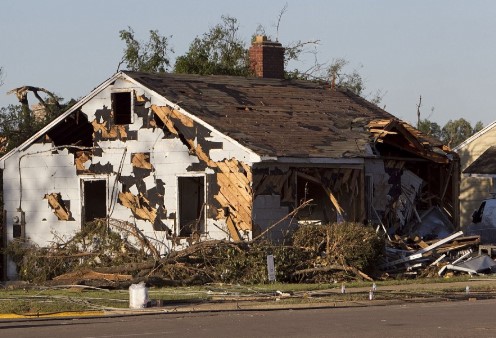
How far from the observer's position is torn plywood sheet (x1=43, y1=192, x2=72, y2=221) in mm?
30359

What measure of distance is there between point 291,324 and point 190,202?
13477mm

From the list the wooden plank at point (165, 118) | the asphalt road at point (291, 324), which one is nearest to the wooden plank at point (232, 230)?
the wooden plank at point (165, 118)

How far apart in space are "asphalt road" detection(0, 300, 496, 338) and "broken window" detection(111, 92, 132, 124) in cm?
1127

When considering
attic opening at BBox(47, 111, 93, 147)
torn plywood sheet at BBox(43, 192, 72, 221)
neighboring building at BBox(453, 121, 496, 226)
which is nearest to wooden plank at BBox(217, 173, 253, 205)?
attic opening at BBox(47, 111, 93, 147)

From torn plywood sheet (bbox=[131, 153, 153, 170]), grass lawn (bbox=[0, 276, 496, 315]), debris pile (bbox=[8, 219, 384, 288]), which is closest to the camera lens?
grass lawn (bbox=[0, 276, 496, 315])

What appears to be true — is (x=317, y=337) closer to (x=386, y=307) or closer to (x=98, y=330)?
(x=98, y=330)

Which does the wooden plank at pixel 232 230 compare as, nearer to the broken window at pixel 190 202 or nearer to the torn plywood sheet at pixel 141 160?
the broken window at pixel 190 202

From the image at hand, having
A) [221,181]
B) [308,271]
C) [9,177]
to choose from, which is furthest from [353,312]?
[9,177]

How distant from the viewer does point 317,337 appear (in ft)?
49.5

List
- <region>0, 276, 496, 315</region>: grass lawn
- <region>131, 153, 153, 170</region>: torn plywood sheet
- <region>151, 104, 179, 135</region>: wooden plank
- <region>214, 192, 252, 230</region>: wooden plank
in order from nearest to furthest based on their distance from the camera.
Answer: <region>0, 276, 496, 315</region>: grass lawn, <region>214, 192, 252, 230</region>: wooden plank, <region>151, 104, 179, 135</region>: wooden plank, <region>131, 153, 153, 170</region>: torn plywood sheet

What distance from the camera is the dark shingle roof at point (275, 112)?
1100 inches

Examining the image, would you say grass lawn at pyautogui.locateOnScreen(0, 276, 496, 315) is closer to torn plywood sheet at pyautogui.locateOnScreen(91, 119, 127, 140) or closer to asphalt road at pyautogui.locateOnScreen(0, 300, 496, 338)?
asphalt road at pyautogui.locateOnScreen(0, 300, 496, 338)

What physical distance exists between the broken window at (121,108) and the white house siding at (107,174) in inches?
7.0

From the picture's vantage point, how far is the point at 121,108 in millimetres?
29828
